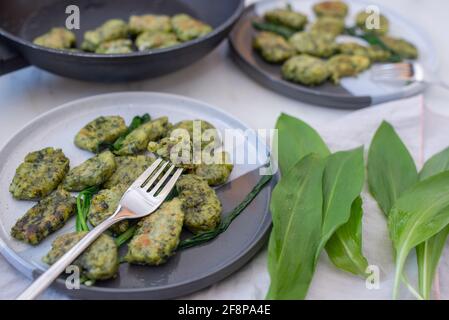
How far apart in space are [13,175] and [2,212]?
123mm

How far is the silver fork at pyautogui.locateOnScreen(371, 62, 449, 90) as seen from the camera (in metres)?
1.78

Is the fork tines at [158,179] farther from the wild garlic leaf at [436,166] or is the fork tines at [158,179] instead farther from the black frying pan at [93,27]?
the wild garlic leaf at [436,166]

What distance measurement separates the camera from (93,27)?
188 centimetres

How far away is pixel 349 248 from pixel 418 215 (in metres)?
0.17

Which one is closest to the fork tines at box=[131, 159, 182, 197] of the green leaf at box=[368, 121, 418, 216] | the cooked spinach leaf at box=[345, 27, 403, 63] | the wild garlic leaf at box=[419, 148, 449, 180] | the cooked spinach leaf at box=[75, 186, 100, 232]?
the cooked spinach leaf at box=[75, 186, 100, 232]

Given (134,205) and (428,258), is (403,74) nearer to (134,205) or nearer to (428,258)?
(428,258)

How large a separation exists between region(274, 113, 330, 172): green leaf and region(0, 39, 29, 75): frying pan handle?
30.7 inches

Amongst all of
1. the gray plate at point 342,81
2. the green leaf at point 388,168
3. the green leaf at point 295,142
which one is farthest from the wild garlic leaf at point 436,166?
the gray plate at point 342,81

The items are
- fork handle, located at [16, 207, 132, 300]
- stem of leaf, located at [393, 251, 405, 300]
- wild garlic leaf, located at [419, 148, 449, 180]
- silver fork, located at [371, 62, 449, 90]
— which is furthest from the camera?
silver fork, located at [371, 62, 449, 90]

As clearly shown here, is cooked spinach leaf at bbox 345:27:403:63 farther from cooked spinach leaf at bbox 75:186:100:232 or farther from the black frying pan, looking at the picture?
cooked spinach leaf at bbox 75:186:100:232

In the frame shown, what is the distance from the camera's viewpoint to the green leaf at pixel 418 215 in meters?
1.17

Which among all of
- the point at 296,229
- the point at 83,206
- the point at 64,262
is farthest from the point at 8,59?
the point at 296,229

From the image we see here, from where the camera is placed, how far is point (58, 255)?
1094 mm

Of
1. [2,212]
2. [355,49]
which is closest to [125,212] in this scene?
[2,212]
